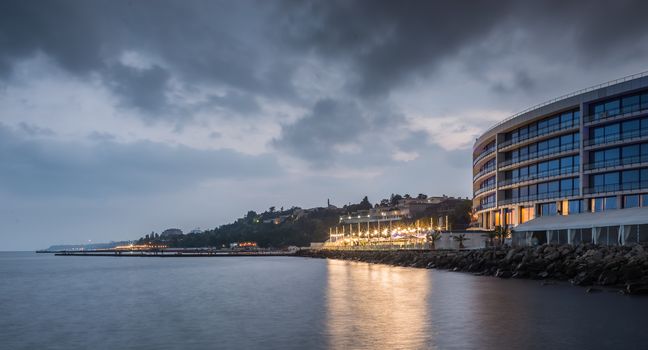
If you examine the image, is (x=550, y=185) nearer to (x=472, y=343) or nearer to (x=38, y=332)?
(x=472, y=343)

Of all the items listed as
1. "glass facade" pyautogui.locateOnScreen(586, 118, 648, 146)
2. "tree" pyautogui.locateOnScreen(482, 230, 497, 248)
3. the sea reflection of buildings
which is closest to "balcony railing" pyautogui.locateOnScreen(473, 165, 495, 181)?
"tree" pyautogui.locateOnScreen(482, 230, 497, 248)

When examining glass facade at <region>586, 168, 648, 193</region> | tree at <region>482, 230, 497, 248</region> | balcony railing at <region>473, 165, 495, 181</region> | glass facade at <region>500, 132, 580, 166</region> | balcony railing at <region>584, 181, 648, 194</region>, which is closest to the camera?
balcony railing at <region>584, 181, 648, 194</region>

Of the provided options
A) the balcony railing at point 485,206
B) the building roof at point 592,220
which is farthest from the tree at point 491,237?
the balcony railing at point 485,206

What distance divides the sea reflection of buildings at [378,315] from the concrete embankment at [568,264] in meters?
8.98

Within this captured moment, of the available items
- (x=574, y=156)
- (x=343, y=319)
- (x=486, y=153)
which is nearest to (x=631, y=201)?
(x=574, y=156)

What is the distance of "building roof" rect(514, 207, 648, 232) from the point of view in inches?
2051

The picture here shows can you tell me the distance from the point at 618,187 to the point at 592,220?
13.9 meters

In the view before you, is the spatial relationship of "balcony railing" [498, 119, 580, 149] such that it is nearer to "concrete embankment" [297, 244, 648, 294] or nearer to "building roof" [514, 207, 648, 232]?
"building roof" [514, 207, 648, 232]

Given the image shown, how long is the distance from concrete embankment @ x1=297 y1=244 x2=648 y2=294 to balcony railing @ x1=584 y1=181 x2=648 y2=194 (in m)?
20.0

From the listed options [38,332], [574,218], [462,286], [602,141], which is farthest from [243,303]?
[602,141]

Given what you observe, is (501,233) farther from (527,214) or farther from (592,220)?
(592,220)

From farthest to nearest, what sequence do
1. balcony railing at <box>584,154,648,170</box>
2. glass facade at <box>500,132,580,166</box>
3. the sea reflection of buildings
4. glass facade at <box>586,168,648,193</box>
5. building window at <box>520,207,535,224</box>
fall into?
1. building window at <box>520,207,535,224</box>
2. glass facade at <box>500,132,580,166</box>
3. balcony railing at <box>584,154,648,170</box>
4. glass facade at <box>586,168,648,193</box>
5. the sea reflection of buildings

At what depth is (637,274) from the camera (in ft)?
119

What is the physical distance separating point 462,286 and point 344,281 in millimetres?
16122
